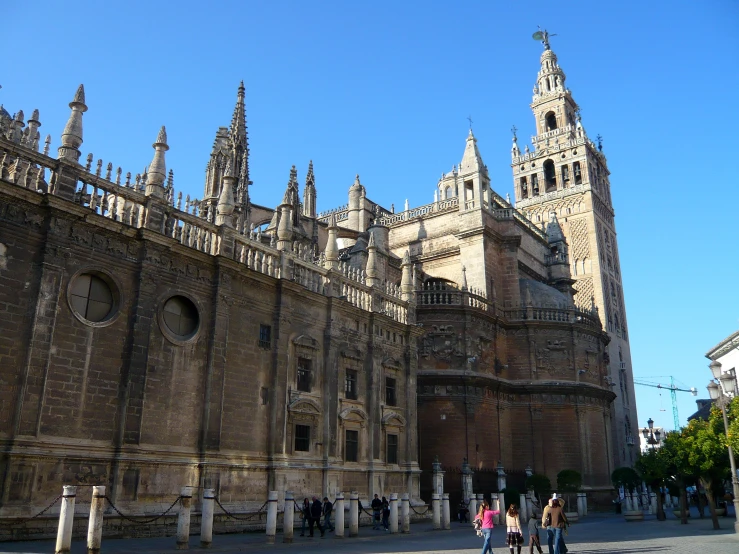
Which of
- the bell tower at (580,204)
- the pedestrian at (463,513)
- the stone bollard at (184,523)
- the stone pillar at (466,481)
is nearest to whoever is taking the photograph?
the stone bollard at (184,523)

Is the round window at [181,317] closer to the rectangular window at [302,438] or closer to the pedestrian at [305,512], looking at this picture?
the rectangular window at [302,438]

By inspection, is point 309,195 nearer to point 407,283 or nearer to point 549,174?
point 407,283

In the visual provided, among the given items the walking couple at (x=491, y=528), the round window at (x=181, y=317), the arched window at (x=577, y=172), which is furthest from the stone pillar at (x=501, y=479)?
the arched window at (x=577, y=172)

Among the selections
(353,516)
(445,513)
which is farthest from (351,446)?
(353,516)

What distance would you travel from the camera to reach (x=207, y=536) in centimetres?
1366

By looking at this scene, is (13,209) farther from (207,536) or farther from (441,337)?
(441,337)

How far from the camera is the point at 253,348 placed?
63.2ft

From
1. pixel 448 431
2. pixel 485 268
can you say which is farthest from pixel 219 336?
pixel 485 268

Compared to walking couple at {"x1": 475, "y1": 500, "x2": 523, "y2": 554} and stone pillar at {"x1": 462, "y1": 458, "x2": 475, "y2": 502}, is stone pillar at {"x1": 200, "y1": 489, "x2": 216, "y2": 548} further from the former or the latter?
stone pillar at {"x1": 462, "y1": 458, "x2": 475, "y2": 502}

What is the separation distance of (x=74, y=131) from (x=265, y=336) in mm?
8047

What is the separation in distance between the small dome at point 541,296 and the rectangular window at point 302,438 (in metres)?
20.8

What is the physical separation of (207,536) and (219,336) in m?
5.95

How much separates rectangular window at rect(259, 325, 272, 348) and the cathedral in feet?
0.29

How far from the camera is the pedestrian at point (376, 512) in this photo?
20484 mm
